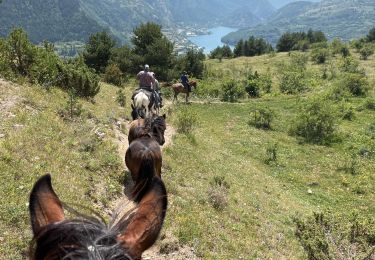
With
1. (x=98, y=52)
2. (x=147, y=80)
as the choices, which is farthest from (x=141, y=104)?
(x=98, y=52)

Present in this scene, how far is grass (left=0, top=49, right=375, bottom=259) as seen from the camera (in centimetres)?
880

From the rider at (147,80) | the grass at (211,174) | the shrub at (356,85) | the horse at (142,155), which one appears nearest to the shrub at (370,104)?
the grass at (211,174)

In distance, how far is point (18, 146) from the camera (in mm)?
9742

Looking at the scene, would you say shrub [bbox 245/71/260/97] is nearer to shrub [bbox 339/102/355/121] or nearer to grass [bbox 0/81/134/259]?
shrub [bbox 339/102/355/121]

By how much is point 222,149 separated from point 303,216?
727 cm

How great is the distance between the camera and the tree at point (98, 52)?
38.7 m

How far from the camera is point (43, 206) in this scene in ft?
8.25

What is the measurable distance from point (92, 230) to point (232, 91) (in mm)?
31344

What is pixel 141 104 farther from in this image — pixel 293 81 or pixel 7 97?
pixel 293 81

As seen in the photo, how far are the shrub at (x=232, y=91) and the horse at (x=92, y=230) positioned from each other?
98.2 ft

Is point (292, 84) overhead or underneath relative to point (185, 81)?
underneath

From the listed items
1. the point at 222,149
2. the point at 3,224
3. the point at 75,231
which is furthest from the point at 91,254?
the point at 222,149

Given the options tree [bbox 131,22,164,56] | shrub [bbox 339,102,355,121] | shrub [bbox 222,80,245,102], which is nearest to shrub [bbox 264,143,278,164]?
shrub [bbox 339,102,355,121]

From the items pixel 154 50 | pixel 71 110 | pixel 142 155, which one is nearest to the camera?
pixel 142 155
